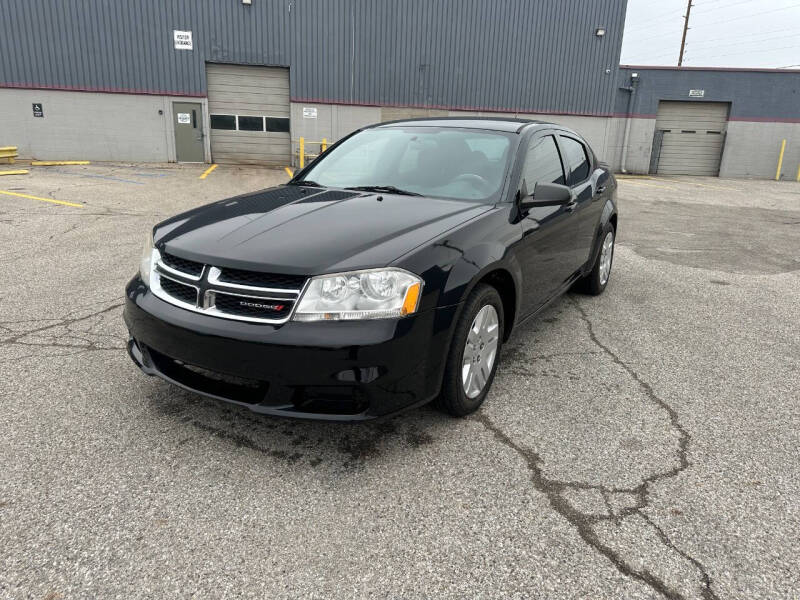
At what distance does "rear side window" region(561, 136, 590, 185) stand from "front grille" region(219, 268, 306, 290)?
2835 mm

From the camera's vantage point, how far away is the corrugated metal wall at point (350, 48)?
1900 centimetres

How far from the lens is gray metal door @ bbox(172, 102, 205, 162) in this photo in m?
20.3

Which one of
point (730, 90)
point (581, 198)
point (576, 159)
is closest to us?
point (581, 198)

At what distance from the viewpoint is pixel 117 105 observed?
19906mm

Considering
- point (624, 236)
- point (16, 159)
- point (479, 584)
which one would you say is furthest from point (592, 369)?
point (16, 159)

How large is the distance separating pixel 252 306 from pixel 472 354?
117 cm

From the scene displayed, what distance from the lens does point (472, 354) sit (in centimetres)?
297

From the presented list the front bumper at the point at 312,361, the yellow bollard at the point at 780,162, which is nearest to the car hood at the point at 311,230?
the front bumper at the point at 312,361

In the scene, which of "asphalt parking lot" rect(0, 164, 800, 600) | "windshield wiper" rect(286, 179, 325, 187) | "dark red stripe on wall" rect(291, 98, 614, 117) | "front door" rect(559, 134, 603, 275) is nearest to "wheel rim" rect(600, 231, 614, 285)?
Result: "front door" rect(559, 134, 603, 275)

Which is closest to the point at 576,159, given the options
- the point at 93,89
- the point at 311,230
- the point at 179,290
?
the point at 311,230

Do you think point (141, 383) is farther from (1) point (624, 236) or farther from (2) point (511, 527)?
(1) point (624, 236)

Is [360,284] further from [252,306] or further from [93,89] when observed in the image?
[93,89]

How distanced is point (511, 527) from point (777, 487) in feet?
4.25

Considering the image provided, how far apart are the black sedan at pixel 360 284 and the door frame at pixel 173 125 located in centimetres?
1872
